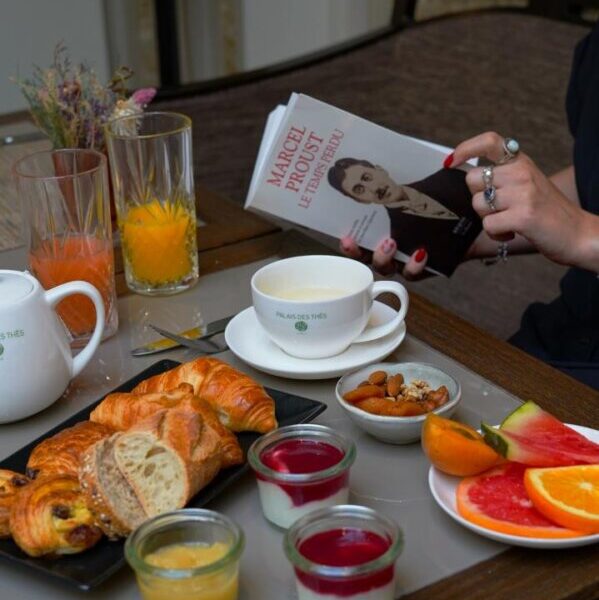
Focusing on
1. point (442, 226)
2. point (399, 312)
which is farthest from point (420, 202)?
point (399, 312)

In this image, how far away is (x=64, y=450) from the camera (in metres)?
0.92

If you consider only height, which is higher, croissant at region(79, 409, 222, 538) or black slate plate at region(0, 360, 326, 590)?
croissant at region(79, 409, 222, 538)

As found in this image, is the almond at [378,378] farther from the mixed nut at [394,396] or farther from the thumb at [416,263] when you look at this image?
the thumb at [416,263]

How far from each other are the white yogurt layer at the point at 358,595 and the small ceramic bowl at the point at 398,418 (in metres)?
0.23

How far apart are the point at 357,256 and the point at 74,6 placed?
2366 millimetres

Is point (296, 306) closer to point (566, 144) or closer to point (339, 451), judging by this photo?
point (339, 451)

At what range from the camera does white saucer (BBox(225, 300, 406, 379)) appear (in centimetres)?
112

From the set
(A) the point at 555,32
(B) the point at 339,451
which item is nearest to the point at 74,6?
(A) the point at 555,32

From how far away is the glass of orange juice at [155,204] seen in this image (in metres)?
1.36

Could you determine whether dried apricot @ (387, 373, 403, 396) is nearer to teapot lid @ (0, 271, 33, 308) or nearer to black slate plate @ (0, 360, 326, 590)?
black slate plate @ (0, 360, 326, 590)

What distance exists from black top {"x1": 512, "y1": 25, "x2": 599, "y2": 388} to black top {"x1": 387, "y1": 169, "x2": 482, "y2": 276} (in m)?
0.22

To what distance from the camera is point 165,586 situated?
740 mm

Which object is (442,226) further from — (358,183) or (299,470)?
(299,470)

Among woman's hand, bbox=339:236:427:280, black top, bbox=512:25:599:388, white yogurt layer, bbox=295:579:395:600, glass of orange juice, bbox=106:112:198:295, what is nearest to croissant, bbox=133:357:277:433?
white yogurt layer, bbox=295:579:395:600
